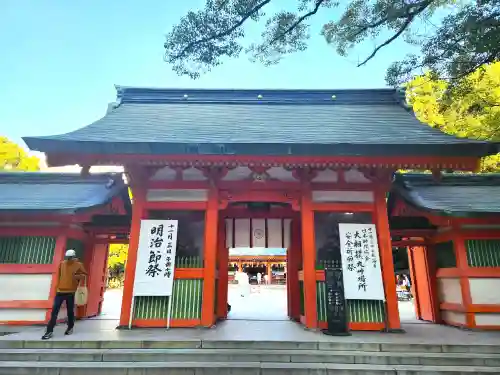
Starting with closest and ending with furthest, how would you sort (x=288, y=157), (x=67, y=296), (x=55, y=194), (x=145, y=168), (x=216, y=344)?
(x=216, y=344) → (x=67, y=296) → (x=288, y=157) → (x=145, y=168) → (x=55, y=194)

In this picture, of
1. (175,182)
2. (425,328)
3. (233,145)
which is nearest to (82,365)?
(175,182)

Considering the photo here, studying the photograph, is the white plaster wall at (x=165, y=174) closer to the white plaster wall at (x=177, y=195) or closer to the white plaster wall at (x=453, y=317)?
the white plaster wall at (x=177, y=195)

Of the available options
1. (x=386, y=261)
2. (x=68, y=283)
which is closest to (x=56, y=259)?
(x=68, y=283)

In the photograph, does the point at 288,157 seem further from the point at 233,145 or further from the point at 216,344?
the point at 216,344

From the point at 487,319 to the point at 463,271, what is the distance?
Result: 1.08 m

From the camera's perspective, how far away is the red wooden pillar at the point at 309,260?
677 cm

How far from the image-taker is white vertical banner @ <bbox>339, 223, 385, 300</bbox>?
6832mm

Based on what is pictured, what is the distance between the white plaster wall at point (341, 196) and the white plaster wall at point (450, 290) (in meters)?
2.89

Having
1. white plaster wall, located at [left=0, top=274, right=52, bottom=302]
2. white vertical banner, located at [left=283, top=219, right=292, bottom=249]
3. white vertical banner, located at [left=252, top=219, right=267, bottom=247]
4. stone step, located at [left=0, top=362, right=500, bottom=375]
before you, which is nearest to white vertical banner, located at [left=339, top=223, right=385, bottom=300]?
stone step, located at [left=0, top=362, right=500, bottom=375]

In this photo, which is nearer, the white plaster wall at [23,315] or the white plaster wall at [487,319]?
the white plaster wall at [487,319]

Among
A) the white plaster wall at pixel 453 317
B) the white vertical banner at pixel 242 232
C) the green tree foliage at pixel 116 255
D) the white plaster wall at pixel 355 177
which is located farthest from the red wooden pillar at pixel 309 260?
the green tree foliage at pixel 116 255

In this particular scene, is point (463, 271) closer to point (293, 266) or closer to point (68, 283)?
point (293, 266)

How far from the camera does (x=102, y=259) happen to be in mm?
10398

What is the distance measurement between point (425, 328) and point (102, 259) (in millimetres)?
9240
